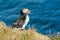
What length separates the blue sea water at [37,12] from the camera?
1689cm

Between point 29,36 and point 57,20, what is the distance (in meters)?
9.83

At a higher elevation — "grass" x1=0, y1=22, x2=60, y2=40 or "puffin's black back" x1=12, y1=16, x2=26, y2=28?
"grass" x1=0, y1=22, x2=60, y2=40

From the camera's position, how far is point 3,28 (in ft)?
26.4

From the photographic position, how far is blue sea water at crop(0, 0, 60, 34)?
1689cm

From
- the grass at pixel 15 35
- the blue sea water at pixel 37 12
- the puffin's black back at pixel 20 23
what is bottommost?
the blue sea water at pixel 37 12

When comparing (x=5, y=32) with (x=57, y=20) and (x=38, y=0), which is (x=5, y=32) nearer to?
(x=57, y=20)

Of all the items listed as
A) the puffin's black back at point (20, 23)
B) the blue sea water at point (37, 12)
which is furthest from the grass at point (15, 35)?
the blue sea water at point (37, 12)

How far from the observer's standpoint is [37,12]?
18391mm

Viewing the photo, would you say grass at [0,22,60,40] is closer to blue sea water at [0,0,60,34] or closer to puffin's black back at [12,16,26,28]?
puffin's black back at [12,16,26,28]

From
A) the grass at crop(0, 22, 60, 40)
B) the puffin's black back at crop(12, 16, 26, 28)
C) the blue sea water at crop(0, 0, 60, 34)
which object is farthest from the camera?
the blue sea water at crop(0, 0, 60, 34)

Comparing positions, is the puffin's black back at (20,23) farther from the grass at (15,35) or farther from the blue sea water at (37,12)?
the blue sea water at (37,12)

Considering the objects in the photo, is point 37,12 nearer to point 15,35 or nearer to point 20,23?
point 20,23

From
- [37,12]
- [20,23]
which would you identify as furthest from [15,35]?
[37,12]

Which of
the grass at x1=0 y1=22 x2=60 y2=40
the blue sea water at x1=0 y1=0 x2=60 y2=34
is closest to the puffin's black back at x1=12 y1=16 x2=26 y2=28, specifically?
the grass at x1=0 y1=22 x2=60 y2=40
